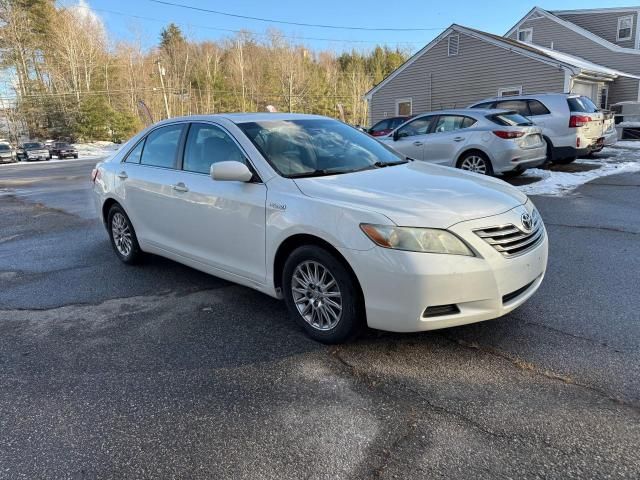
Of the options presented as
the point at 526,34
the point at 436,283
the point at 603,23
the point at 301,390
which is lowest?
the point at 301,390

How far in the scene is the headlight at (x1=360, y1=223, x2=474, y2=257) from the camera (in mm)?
2891

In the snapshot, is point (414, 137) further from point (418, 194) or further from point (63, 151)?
point (63, 151)

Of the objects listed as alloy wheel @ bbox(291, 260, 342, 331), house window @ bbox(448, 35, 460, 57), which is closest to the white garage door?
house window @ bbox(448, 35, 460, 57)

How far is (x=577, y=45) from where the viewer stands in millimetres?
26312

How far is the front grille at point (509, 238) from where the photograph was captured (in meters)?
3.01

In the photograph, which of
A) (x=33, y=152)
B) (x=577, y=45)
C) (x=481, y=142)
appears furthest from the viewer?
(x=33, y=152)

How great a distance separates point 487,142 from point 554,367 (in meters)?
6.99

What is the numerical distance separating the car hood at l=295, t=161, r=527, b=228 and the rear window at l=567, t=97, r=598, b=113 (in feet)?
28.3

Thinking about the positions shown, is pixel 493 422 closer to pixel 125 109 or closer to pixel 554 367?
pixel 554 367

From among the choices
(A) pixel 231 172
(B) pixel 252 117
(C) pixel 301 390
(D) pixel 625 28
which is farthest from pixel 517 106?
(D) pixel 625 28

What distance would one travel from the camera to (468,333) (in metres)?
3.49

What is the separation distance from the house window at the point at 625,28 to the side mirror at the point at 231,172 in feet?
98.4

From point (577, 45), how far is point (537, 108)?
1887cm

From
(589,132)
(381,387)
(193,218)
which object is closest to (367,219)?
(381,387)
